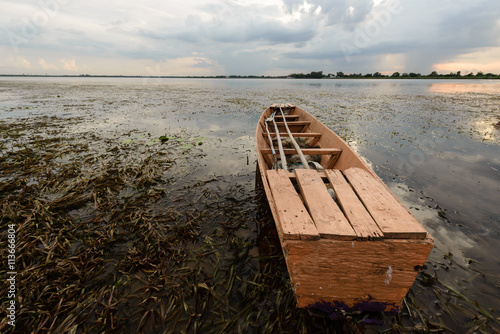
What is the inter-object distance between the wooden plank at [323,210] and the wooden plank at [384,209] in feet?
1.00

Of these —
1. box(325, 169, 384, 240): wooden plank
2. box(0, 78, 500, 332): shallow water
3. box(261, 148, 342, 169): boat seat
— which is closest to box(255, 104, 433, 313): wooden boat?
box(325, 169, 384, 240): wooden plank

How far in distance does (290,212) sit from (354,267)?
2.29 feet

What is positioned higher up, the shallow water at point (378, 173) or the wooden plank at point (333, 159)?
the wooden plank at point (333, 159)

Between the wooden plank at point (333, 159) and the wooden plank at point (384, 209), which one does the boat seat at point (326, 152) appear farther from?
the wooden plank at point (384, 209)

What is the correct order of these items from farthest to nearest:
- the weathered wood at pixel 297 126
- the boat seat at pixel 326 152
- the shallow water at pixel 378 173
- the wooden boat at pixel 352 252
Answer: the weathered wood at pixel 297 126
the boat seat at pixel 326 152
the shallow water at pixel 378 173
the wooden boat at pixel 352 252

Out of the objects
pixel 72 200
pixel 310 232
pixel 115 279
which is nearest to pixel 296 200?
pixel 310 232

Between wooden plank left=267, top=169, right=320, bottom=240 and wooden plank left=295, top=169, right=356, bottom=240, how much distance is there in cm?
8

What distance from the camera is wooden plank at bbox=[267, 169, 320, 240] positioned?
1.68m

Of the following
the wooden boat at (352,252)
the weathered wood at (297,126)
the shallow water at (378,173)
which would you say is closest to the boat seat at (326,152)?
the shallow water at (378,173)

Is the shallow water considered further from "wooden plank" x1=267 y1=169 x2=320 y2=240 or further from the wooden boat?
"wooden plank" x1=267 y1=169 x2=320 y2=240

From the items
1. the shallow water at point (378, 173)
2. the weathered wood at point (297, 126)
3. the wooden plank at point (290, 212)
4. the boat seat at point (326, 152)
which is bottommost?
the shallow water at point (378, 173)

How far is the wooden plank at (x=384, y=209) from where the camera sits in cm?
167

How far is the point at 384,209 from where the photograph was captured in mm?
2045

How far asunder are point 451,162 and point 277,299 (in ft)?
22.7
